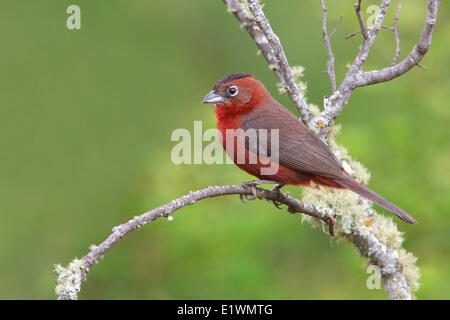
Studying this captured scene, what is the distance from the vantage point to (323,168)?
13.8ft

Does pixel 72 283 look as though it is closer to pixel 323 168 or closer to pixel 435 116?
pixel 323 168

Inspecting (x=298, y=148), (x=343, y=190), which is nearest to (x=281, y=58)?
(x=298, y=148)

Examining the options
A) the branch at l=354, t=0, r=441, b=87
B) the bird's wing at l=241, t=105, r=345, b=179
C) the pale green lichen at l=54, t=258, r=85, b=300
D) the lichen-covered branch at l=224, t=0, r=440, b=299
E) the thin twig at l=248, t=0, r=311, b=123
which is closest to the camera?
the pale green lichen at l=54, t=258, r=85, b=300

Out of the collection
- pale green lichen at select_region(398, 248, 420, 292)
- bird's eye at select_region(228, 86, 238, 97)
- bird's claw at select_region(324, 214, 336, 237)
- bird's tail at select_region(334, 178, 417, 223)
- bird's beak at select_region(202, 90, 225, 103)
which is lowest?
pale green lichen at select_region(398, 248, 420, 292)

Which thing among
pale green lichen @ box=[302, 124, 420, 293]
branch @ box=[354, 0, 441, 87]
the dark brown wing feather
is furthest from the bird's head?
branch @ box=[354, 0, 441, 87]

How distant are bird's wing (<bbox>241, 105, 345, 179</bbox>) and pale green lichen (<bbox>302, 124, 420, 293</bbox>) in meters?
0.17

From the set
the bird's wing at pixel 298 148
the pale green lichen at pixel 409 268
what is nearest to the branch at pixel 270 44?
the bird's wing at pixel 298 148

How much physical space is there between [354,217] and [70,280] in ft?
6.43

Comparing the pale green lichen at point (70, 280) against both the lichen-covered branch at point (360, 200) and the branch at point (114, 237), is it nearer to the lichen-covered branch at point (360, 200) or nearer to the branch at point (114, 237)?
the branch at point (114, 237)

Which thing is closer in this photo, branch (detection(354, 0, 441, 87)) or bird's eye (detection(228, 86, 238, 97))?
branch (detection(354, 0, 441, 87))

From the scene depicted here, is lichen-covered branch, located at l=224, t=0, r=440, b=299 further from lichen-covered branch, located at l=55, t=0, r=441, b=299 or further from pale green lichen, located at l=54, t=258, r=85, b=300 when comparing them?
pale green lichen, located at l=54, t=258, r=85, b=300

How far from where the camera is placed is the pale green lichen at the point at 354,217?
4.13 meters

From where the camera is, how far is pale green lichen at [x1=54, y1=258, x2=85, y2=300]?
2824 mm

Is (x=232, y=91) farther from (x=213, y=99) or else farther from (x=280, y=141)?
(x=280, y=141)
